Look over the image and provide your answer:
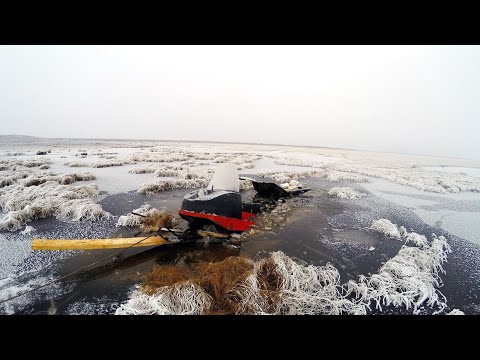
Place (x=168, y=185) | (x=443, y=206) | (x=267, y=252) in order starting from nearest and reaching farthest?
(x=267, y=252) → (x=443, y=206) → (x=168, y=185)

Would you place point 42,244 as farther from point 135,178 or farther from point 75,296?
point 135,178

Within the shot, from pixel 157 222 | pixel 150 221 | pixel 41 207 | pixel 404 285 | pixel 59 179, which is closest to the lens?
pixel 404 285

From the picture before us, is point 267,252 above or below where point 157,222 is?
below

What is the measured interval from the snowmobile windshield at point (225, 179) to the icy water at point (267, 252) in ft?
4.86

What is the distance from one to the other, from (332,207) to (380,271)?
497cm

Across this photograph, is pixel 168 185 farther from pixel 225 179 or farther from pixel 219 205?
pixel 219 205

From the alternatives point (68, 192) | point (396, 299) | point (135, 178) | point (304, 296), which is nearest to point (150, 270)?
point (304, 296)

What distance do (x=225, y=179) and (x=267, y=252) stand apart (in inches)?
84.0

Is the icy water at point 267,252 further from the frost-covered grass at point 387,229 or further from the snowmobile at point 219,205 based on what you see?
the snowmobile at point 219,205

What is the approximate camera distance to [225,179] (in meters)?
5.84

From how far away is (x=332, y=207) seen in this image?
30.8 feet

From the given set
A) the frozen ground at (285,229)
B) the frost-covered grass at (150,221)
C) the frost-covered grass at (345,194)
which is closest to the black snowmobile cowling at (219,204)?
the frozen ground at (285,229)

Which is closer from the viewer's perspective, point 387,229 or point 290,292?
point 290,292

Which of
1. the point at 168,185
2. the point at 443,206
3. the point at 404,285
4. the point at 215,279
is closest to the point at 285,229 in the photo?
the point at 404,285
